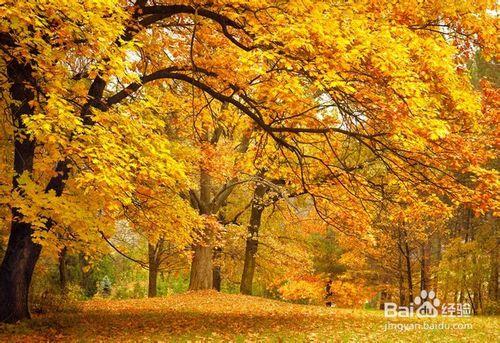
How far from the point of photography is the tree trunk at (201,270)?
786 inches

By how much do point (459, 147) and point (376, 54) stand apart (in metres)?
3.53

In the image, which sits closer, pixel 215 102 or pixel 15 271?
pixel 15 271

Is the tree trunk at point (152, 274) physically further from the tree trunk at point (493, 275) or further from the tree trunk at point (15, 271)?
the tree trunk at point (493, 275)

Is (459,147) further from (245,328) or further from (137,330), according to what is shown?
(137,330)

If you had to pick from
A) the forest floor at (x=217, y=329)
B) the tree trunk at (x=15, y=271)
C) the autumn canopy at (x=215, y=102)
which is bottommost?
the forest floor at (x=217, y=329)

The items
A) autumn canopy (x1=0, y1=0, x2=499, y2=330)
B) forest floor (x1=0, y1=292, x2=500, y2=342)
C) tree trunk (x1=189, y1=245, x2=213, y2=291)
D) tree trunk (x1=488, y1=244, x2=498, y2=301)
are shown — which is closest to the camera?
autumn canopy (x1=0, y1=0, x2=499, y2=330)

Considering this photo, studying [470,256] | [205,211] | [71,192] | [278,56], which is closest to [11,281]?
[71,192]

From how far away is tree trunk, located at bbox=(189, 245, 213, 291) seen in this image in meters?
20.0

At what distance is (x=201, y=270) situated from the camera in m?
20.1

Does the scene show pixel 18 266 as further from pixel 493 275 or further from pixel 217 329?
pixel 493 275

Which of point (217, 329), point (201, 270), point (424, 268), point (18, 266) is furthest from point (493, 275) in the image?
point (18, 266)

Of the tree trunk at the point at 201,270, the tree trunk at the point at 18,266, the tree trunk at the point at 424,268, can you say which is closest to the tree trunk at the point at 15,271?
the tree trunk at the point at 18,266

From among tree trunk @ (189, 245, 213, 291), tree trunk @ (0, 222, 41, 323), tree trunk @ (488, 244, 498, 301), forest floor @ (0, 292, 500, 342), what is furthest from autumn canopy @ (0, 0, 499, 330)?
tree trunk @ (488, 244, 498, 301)

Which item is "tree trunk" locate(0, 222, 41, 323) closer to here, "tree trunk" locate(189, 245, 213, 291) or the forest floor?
the forest floor
